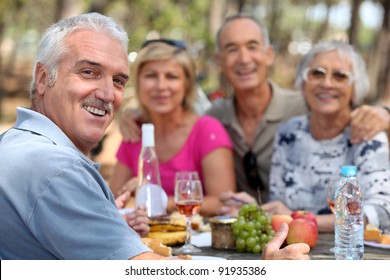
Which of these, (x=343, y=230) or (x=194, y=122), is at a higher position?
(x=194, y=122)

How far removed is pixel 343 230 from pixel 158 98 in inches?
80.3

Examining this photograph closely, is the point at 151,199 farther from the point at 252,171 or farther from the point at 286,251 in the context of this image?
the point at 252,171

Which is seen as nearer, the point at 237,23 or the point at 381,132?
the point at 381,132

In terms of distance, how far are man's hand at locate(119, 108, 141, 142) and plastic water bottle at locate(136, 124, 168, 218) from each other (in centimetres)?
106

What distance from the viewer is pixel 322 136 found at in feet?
13.8

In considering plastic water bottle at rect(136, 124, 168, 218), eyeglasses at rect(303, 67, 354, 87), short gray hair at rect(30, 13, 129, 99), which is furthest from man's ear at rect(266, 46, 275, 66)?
short gray hair at rect(30, 13, 129, 99)

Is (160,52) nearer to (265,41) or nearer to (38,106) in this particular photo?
(265,41)

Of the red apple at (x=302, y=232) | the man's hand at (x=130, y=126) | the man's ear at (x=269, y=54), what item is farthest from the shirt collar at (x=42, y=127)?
the man's ear at (x=269, y=54)

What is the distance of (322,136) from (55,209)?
2695 mm

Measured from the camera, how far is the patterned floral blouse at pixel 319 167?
365 cm

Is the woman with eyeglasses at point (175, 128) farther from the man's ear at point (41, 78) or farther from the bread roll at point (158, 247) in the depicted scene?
the man's ear at point (41, 78)

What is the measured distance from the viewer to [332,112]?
13.4 feet
